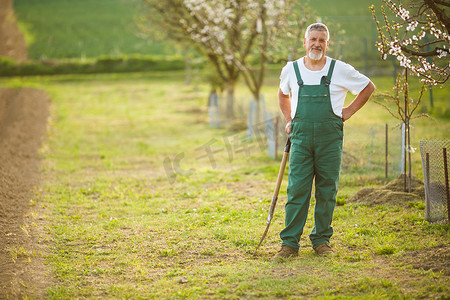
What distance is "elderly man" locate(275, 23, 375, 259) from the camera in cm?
498

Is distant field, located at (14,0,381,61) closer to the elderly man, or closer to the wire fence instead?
the wire fence

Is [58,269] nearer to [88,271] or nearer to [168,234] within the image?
[88,271]

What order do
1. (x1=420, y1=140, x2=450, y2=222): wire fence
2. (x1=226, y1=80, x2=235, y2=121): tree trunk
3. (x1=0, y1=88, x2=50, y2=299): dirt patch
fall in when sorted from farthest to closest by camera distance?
(x1=226, y1=80, x2=235, y2=121): tree trunk → (x1=420, y1=140, x2=450, y2=222): wire fence → (x1=0, y1=88, x2=50, y2=299): dirt patch

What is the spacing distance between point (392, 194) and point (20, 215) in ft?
17.1

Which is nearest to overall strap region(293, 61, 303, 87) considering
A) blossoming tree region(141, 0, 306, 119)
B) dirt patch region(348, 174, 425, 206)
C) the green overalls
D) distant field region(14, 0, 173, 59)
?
the green overalls

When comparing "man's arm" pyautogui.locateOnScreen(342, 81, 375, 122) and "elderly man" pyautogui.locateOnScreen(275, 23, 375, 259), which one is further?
"man's arm" pyautogui.locateOnScreen(342, 81, 375, 122)

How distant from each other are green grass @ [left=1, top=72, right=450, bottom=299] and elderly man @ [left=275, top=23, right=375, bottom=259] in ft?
1.14

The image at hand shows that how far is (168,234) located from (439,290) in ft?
10.7

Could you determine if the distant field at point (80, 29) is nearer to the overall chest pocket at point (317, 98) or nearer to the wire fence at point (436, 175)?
the wire fence at point (436, 175)

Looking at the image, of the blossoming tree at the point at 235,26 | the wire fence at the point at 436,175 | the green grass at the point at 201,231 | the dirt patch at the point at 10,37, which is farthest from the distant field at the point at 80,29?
the wire fence at the point at 436,175

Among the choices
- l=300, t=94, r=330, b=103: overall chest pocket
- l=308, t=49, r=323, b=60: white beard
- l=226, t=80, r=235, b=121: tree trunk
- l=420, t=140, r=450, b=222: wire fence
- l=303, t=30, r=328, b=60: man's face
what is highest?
l=303, t=30, r=328, b=60: man's face

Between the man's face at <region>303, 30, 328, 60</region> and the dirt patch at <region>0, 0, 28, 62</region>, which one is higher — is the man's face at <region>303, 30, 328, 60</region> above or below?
above

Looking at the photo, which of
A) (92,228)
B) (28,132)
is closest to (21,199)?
(92,228)

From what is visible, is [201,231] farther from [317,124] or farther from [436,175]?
[436,175]
